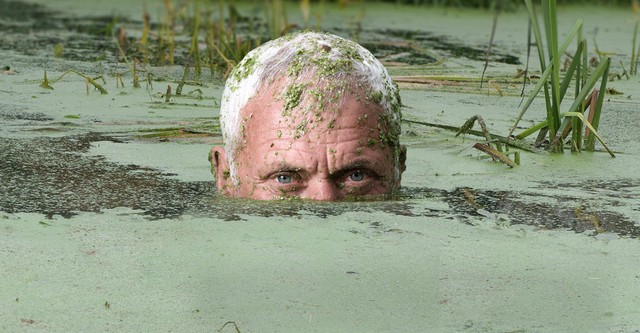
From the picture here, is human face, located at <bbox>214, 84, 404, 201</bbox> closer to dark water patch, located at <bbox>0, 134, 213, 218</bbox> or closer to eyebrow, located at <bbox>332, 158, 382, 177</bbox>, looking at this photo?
eyebrow, located at <bbox>332, 158, 382, 177</bbox>

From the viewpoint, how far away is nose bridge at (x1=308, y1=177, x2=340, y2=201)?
10.7 ft

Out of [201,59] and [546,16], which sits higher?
[546,16]

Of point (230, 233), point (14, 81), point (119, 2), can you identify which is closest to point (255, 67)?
point (230, 233)

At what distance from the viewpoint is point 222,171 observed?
11.7ft

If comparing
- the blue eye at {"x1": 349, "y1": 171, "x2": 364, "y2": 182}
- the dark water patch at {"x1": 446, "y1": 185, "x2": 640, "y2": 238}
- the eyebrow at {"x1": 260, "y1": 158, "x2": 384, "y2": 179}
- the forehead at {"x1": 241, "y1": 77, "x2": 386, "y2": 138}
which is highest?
the forehead at {"x1": 241, "y1": 77, "x2": 386, "y2": 138}

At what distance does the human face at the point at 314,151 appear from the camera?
128 inches

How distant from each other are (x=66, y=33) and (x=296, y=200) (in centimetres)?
502

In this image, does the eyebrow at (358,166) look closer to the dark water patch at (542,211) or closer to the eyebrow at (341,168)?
the eyebrow at (341,168)

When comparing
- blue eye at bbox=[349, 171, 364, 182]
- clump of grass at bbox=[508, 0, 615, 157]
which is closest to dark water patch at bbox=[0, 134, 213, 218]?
blue eye at bbox=[349, 171, 364, 182]

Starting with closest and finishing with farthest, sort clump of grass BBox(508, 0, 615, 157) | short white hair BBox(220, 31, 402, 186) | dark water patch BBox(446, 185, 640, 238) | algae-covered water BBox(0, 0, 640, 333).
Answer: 1. algae-covered water BBox(0, 0, 640, 333)
2. dark water patch BBox(446, 185, 640, 238)
3. short white hair BBox(220, 31, 402, 186)
4. clump of grass BBox(508, 0, 615, 157)

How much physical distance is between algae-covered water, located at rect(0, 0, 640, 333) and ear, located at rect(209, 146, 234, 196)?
86 millimetres

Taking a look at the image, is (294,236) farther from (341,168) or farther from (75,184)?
(75,184)

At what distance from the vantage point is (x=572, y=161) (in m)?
4.21

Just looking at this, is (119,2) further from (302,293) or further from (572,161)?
(302,293)
